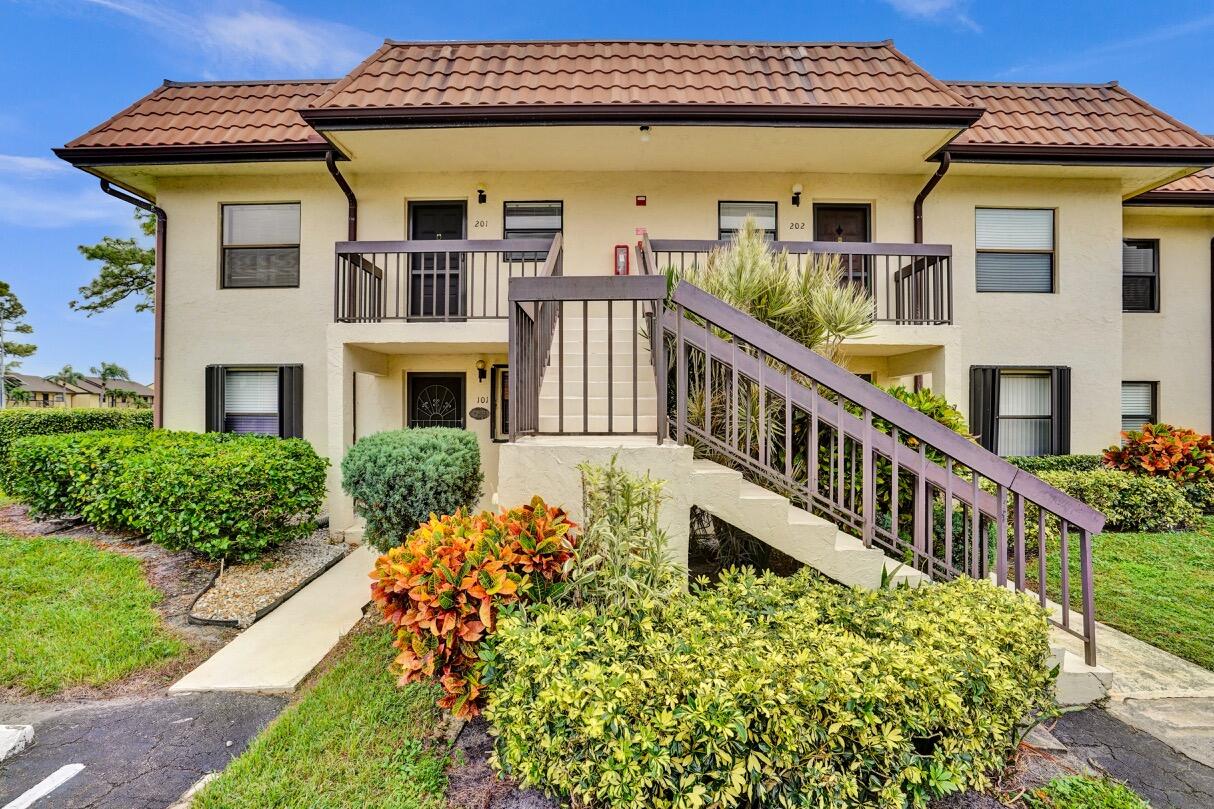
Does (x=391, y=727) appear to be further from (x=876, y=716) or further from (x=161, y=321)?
(x=161, y=321)

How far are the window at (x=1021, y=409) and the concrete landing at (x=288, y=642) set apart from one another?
900 centimetres

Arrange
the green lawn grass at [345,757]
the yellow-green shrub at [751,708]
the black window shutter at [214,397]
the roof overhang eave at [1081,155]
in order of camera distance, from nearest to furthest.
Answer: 1. the yellow-green shrub at [751,708]
2. the green lawn grass at [345,757]
3. the roof overhang eave at [1081,155]
4. the black window shutter at [214,397]

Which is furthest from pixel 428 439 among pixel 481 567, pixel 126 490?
pixel 126 490

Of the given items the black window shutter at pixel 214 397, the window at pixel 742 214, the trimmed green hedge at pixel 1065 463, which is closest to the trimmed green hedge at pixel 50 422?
the black window shutter at pixel 214 397

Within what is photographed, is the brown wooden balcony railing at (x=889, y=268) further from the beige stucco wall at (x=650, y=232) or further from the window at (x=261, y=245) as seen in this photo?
the window at (x=261, y=245)

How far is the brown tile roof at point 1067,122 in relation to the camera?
7535mm

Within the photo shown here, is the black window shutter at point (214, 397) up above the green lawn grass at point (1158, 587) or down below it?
above

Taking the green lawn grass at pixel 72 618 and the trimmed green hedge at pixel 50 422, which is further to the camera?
the trimmed green hedge at pixel 50 422

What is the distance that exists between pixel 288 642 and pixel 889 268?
8.69 metres

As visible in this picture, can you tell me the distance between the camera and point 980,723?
2.32 m

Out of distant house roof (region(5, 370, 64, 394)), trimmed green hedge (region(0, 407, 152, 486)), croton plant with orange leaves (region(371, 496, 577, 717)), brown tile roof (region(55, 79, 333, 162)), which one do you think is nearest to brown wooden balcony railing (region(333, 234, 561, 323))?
brown tile roof (region(55, 79, 333, 162))

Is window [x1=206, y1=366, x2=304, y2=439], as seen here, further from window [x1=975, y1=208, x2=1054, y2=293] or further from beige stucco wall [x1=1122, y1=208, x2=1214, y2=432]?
beige stucco wall [x1=1122, y1=208, x2=1214, y2=432]

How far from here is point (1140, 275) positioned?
354 inches

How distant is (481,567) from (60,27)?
2023cm
